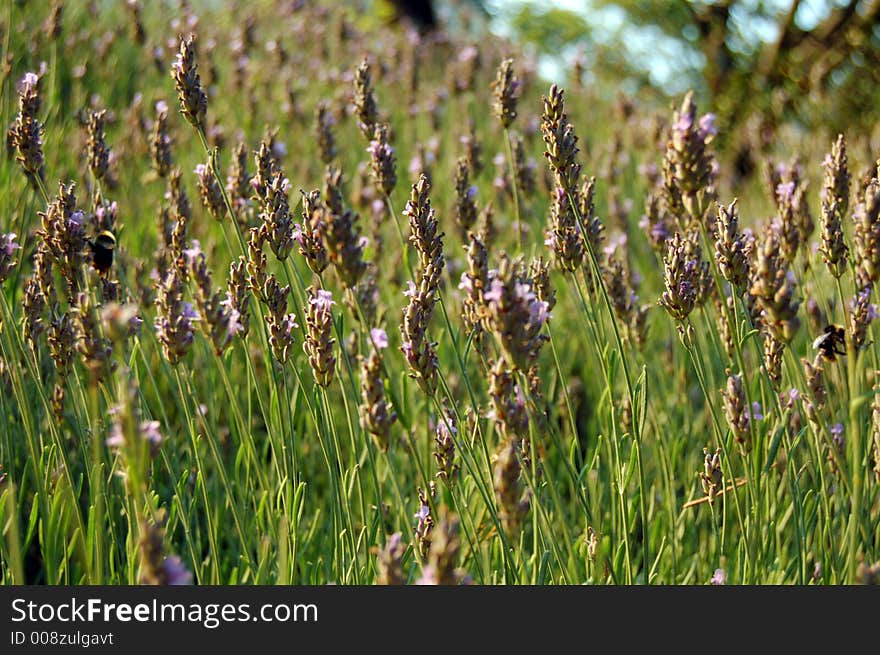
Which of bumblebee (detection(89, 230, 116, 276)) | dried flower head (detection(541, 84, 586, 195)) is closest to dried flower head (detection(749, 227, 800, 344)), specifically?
dried flower head (detection(541, 84, 586, 195))

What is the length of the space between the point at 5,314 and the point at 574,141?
107 cm

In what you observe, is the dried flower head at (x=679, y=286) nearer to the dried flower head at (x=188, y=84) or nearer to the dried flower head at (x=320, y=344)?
the dried flower head at (x=320, y=344)

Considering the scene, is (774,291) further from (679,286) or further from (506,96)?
(506,96)

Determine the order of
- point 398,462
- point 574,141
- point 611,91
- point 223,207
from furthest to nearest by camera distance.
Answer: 1. point 611,91
2. point 398,462
3. point 223,207
4. point 574,141

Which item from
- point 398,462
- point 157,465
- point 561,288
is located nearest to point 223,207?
point 157,465

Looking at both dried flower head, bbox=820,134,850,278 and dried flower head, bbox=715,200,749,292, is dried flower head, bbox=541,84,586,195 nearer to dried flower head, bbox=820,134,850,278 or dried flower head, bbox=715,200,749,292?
dried flower head, bbox=715,200,749,292

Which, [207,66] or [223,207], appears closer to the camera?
[223,207]

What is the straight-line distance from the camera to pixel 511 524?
1.17 m

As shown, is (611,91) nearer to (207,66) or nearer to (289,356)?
(207,66)

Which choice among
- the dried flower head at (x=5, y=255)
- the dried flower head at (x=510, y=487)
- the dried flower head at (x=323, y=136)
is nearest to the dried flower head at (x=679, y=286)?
the dried flower head at (x=510, y=487)

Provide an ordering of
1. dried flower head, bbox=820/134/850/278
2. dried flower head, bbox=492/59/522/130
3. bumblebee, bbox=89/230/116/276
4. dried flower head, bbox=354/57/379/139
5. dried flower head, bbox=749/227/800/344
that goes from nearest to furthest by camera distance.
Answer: dried flower head, bbox=749/227/800/344 < dried flower head, bbox=820/134/850/278 < bumblebee, bbox=89/230/116/276 < dried flower head, bbox=492/59/522/130 < dried flower head, bbox=354/57/379/139

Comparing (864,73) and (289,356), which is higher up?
(864,73)

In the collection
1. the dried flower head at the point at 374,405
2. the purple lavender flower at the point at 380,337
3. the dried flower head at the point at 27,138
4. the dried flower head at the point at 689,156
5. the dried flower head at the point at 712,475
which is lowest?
the dried flower head at the point at 712,475

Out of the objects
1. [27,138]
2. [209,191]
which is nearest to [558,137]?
[209,191]
